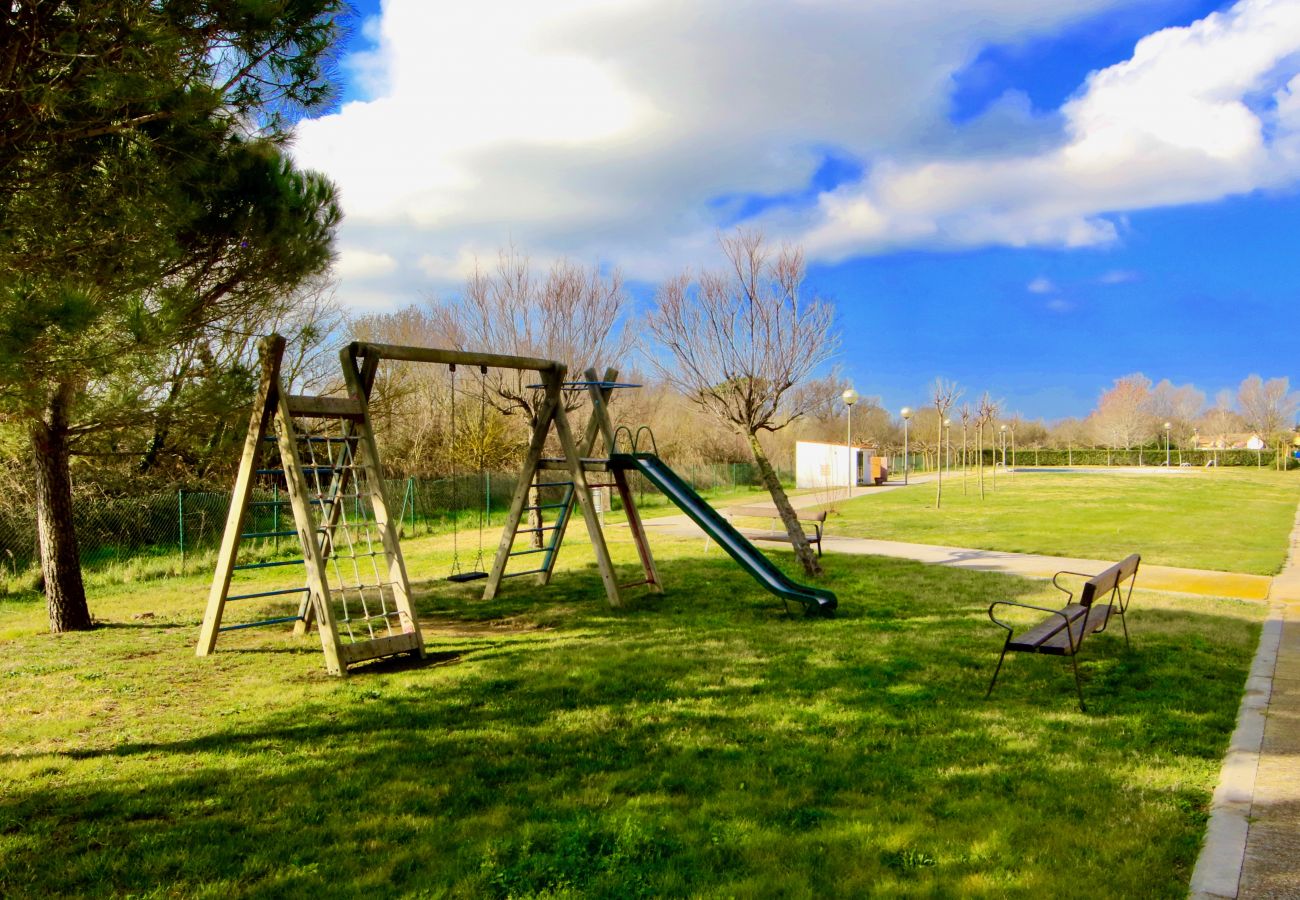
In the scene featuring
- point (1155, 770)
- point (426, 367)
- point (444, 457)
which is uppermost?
point (426, 367)

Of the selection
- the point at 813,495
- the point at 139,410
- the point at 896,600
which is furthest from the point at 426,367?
the point at 896,600

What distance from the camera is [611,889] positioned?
10.3 feet

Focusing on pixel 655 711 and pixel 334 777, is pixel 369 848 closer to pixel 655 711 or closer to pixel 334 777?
pixel 334 777

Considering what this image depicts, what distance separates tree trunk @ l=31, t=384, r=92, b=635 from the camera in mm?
8711

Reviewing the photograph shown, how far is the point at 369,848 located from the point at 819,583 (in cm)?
838

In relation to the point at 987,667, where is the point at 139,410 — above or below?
above

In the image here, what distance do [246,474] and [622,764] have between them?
462 centimetres

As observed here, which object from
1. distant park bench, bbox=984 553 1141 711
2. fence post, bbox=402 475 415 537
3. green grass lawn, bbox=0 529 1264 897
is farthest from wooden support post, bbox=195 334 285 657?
fence post, bbox=402 475 415 537

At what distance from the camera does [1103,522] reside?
20.3m

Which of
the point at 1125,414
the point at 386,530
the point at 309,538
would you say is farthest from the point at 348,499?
the point at 1125,414

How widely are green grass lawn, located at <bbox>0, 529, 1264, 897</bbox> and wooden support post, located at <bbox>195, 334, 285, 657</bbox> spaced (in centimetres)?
41

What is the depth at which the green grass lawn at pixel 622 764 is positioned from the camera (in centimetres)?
333

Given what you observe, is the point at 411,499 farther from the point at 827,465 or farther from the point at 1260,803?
the point at 827,465

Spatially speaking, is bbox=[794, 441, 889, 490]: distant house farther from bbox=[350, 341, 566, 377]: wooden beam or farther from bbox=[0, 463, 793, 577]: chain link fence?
bbox=[350, 341, 566, 377]: wooden beam
